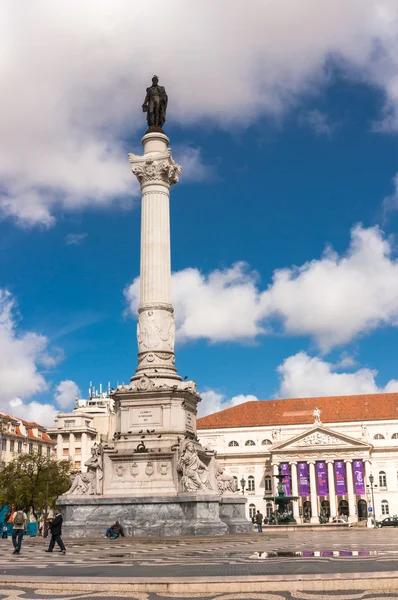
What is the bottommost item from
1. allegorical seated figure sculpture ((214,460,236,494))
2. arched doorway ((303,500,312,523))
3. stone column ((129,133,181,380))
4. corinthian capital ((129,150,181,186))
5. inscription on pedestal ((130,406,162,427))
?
arched doorway ((303,500,312,523))

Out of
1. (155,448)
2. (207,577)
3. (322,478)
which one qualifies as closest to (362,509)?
(322,478)

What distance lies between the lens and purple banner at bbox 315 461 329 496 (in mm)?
99000

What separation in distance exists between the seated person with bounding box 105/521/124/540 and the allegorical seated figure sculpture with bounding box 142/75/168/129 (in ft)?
68.4

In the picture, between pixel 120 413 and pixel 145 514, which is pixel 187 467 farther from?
pixel 120 413

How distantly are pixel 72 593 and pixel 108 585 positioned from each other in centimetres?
56

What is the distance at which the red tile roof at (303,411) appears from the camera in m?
105

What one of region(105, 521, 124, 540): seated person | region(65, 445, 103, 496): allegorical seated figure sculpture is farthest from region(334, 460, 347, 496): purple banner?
region(105, 521, 124, 540): seated person

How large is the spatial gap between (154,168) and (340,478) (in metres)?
75.4

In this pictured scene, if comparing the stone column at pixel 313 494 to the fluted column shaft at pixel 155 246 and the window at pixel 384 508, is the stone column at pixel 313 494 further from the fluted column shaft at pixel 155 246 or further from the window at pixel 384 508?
the fluted column shaft at pixel 155 246

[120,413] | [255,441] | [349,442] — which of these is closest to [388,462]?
[349,442]

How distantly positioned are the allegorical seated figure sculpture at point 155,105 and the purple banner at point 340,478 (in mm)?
74460

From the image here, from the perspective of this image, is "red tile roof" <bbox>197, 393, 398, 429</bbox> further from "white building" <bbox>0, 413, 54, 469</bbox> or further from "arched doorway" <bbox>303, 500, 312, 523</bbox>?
"white building" <bbox>0, 413, 54, 469</bbox>

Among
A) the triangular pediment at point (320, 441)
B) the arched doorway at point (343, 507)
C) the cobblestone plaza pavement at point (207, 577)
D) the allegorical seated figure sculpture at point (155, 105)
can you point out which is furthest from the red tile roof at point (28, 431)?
the cobblestone plaza pavement at point (207, 577)

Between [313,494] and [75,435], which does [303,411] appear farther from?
[75,435]
